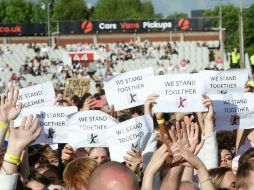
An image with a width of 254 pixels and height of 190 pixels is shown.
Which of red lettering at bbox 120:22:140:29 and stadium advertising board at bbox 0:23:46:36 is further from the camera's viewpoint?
red lettering at bbox 120:22:140:29

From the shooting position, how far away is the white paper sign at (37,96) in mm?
8938

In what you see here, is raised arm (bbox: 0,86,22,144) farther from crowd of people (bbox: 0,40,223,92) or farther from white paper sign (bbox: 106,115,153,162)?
crowd of people (bbox: 0,40,223,92)

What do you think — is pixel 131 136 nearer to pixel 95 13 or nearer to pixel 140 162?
pixel 140 162

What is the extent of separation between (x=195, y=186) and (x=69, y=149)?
317cm

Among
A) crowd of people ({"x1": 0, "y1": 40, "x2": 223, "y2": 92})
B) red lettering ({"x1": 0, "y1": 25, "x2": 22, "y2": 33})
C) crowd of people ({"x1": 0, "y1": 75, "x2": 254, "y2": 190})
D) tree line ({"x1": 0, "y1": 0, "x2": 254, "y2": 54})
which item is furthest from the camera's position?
tree line ({"x1": 0, "y1": 0, "x2": 254, "y2": 54})

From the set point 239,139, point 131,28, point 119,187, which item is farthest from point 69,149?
point 131,28

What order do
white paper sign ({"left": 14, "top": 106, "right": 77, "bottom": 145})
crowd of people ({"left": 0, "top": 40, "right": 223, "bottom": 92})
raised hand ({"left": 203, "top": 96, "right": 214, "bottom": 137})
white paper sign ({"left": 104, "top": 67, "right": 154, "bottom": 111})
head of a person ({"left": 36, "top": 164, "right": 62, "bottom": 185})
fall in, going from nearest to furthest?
1. head of a person ({"left": 36, "top": 164, "right": 62, "bottom": 185})
2. raised hand ({"left": 203, "top": 96, "right": 214, "bottom": 137})
3. white paper sign ({"left": 14, "top": 106, "right": 77, "bottom": 145})
4. white paper sign ({"left": 104, "top": 67, "right": 154, "bottom": 111})
5. crowd of people ({"left": 0, "top": 40, "right": 223, "bottom": 92})

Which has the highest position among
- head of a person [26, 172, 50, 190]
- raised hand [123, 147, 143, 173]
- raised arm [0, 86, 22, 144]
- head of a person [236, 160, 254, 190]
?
raised arm [0, 86, 22, 144]

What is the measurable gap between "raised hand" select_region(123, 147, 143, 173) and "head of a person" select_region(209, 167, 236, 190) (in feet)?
1.80

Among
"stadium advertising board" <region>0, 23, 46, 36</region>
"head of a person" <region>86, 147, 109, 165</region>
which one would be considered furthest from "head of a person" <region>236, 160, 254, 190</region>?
"stadium advertising board" <region>0, 23, 46, 36</region>

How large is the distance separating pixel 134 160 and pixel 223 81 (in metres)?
2.43

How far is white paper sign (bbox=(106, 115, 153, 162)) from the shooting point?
7285mm

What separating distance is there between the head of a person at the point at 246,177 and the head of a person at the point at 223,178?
4.15 ft

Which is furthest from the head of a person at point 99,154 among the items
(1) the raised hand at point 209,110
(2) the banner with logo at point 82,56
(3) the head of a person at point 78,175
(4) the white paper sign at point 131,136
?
(2) the banner with logo at point 82,56
